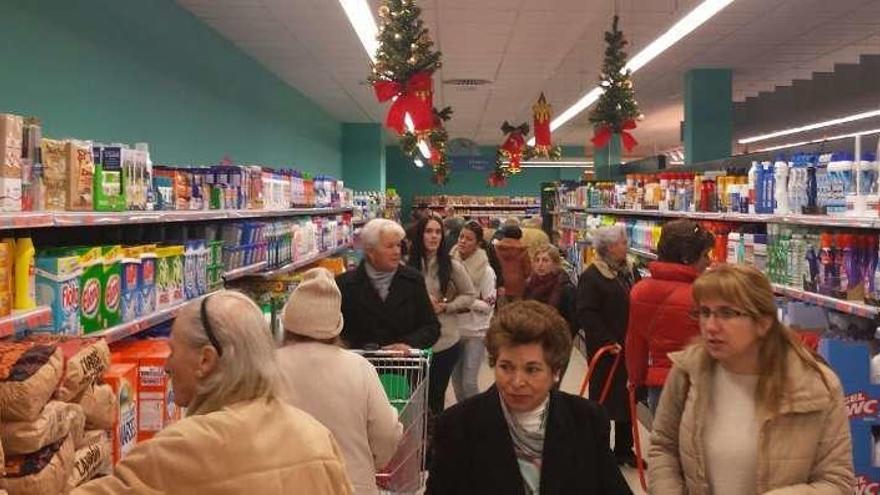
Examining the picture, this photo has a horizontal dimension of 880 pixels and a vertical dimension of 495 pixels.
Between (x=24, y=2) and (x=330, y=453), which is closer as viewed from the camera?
(x=330, y=453)

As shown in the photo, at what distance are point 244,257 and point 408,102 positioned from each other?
1752 mm

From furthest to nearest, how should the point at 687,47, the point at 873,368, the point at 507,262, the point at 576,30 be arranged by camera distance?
the point at 687,47
the point at 576,30
the point at 507,262
the point at 873,368

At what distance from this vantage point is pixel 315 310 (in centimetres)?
302

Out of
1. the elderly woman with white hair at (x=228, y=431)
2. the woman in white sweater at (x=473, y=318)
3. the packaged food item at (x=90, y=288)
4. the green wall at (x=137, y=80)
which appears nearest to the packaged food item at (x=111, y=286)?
the packaged food item at (x=90, y=288)

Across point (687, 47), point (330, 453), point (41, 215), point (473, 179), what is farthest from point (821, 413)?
point (473, 179)

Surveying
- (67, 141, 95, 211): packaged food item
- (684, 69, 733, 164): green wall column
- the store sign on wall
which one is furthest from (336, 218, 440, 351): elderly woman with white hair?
the store sign on wall

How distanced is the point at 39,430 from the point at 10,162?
980mm

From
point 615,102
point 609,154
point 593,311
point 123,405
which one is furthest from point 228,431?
point 609,154

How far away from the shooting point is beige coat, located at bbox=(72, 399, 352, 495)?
1.76 meters

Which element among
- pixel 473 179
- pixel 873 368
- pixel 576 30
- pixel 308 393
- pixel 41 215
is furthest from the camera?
pixel 473 179

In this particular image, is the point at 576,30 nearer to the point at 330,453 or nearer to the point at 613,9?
the point at 613,9

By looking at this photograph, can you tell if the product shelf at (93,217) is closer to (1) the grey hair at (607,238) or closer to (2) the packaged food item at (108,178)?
(2) the packaged food item at (108,178)

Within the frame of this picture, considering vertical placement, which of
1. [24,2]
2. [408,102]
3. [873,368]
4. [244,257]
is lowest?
[873,368]

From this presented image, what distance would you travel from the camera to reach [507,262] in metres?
8.14
